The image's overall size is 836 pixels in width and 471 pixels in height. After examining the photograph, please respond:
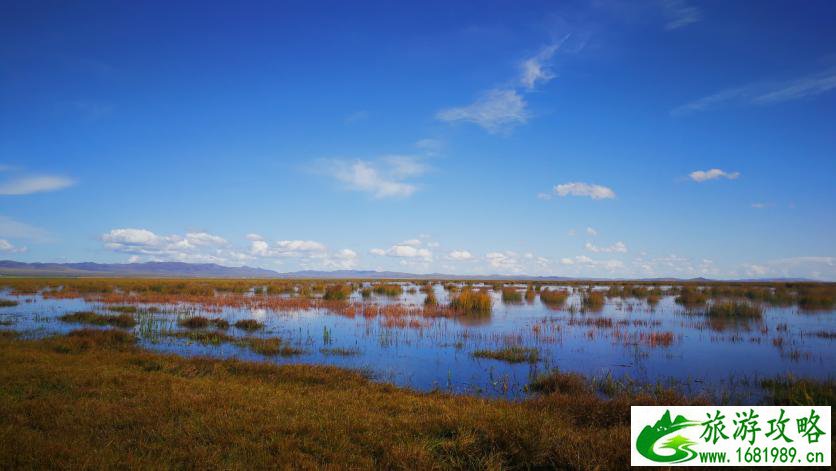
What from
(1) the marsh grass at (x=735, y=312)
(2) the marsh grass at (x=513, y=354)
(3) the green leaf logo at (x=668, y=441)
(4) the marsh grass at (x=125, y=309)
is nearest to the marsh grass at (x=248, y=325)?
(4) the marsh grass at (x=125, y=309)

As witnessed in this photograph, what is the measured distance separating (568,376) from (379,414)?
21.3ft

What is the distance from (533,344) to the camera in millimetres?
19516

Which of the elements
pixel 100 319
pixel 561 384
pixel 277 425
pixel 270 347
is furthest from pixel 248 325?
pixel 277 425

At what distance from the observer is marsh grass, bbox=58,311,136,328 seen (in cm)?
2476

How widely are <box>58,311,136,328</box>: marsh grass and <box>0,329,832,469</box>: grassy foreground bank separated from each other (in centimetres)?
1419

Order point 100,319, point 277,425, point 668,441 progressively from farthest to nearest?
1. point 100,319
2. point 277,425
3. point 668,441

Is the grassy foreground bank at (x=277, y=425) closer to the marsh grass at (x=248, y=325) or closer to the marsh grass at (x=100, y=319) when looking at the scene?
the marsh grass at (x=248, y=325)

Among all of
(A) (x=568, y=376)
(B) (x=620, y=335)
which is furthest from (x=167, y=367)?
(B) (x=620, y=335)

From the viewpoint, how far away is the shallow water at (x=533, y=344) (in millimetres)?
14211

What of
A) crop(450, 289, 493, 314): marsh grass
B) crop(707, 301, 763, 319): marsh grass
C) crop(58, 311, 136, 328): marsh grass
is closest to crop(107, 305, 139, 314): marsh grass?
crop(58, 311, 136, 328): marsh grass

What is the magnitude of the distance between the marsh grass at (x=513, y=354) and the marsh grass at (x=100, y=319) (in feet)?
64.5

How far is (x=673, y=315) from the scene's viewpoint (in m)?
30.3

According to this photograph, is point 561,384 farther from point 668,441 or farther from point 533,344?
point 533,344

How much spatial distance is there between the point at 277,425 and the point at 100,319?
24430 millimetres
